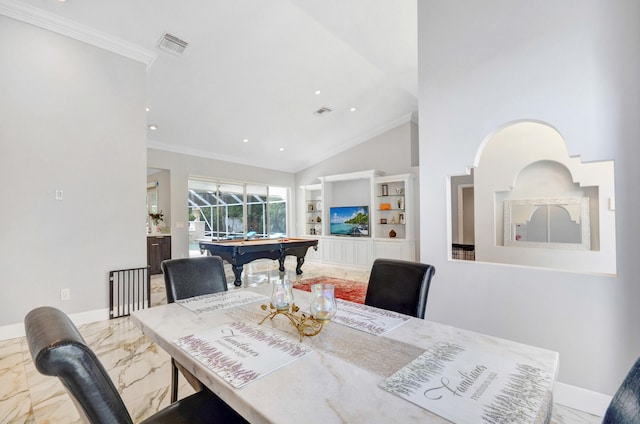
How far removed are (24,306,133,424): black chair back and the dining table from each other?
279 mm

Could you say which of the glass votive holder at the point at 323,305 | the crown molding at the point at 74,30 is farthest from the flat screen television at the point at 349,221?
the glass votive holder at the point at 323,305

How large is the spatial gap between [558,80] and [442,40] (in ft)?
3.01

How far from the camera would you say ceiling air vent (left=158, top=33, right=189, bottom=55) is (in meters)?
3.58

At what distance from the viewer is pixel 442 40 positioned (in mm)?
2414

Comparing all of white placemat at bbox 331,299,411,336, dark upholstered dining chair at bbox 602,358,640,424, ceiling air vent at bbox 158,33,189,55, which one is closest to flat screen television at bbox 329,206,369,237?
ceiling air vent at bbox 158,33,189,55

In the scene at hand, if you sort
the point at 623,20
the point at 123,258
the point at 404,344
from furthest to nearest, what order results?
the point at 123,258 → the point at 623,20 → the point at 404,344

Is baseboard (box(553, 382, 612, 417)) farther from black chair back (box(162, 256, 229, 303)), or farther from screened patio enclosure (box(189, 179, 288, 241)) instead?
screened patio enclosure (box(189, 179, 288, 241))

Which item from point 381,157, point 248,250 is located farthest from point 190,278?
point 381,157

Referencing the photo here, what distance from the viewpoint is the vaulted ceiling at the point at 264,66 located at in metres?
3.31

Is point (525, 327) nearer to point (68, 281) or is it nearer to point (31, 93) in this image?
point (68, 281)

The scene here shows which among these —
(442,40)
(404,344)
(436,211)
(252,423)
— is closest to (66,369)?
(252,423)

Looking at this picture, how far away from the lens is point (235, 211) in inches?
310

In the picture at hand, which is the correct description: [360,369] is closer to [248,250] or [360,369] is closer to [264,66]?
[248,250]

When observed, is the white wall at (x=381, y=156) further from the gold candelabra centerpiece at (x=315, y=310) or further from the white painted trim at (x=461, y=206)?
the gold candelabra centerpiece at (x=315, y=310)
